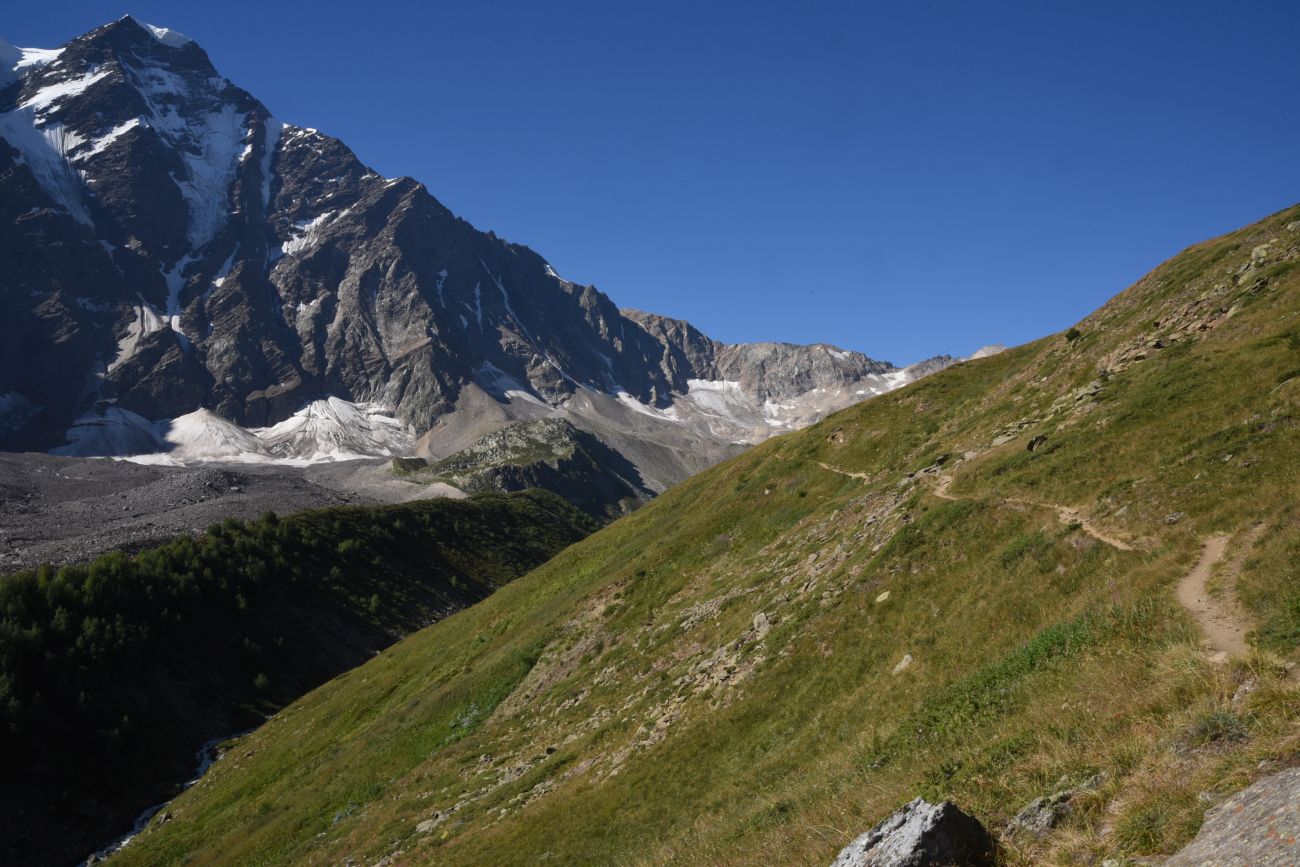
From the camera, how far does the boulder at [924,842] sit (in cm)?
935

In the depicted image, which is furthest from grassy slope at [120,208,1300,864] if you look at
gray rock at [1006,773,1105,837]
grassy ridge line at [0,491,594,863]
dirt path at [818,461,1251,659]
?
grassy ridge line at [0,491,594,863]

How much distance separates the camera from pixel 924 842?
9383 mm

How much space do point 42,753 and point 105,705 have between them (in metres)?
8.65

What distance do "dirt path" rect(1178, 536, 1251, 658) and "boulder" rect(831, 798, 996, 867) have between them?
6.16 m

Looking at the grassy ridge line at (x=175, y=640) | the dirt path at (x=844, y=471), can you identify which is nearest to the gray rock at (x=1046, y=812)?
the dirt path at (x=844, y=471)

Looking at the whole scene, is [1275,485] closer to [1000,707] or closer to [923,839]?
[1000,707]

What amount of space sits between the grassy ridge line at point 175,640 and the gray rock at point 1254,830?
3371 inches

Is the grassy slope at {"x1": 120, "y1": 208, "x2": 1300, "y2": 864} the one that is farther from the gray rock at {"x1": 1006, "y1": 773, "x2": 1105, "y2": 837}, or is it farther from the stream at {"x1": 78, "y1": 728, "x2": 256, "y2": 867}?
the stream at {"x1": 78, "y1": 728, "x2": 256, "y2": 867}

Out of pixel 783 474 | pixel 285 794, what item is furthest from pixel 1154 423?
pixel 285 794

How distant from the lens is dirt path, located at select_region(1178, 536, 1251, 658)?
1362 centimetres

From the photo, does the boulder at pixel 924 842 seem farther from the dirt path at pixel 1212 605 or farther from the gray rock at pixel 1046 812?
the dirt path at pixel 1212 605

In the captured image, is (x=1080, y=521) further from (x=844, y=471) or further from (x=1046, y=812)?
(x=844, y=471)

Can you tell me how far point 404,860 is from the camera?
2755cm

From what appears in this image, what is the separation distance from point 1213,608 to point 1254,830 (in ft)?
31.3
